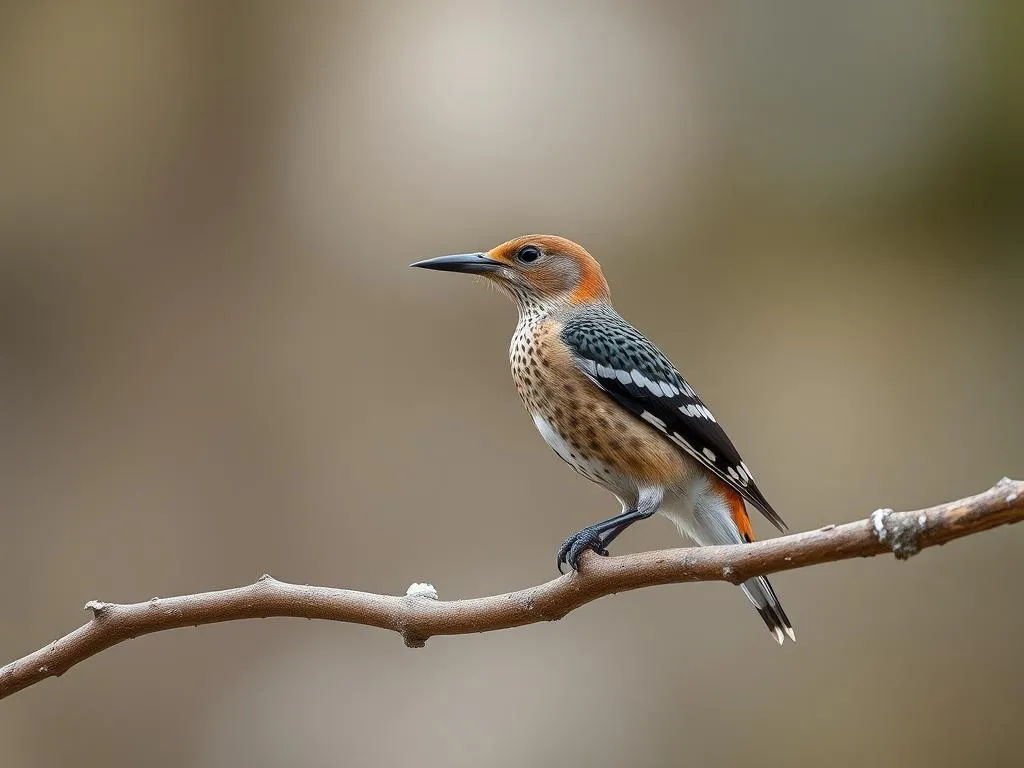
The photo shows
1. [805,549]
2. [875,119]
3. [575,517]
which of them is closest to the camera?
[805,549]

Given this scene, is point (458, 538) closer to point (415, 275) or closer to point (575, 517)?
point (575, 517)

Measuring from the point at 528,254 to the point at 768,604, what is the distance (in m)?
0.89

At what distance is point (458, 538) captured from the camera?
4207mm

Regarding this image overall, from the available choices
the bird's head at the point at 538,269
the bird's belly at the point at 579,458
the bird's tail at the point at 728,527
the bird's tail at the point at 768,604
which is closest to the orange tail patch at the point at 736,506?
the bird's tail at the point at 728,527

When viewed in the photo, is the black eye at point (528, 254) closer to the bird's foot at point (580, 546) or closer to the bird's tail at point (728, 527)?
the bird's tail at point (728, 527)

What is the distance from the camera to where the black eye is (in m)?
2.33

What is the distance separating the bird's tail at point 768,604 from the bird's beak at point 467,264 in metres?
0.84

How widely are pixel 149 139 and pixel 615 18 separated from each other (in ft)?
6.54

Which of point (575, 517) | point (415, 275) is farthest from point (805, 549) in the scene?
point (415, 275)

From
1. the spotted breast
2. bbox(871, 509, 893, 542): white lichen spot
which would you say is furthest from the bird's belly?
bbox(871, 509, 893, 542): white lichen spot

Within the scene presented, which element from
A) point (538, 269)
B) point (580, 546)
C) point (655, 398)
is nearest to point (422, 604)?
point (580, 546)

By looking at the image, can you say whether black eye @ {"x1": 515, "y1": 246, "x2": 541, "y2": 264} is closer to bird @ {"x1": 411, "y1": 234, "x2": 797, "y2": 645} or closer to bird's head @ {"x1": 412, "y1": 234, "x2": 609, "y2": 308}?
bird's head @ {"x1": 412, "y1": 234, "x2": 609, "y2": 308}

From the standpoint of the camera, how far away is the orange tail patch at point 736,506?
2.15m

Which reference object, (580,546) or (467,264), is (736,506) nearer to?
(580,546)
